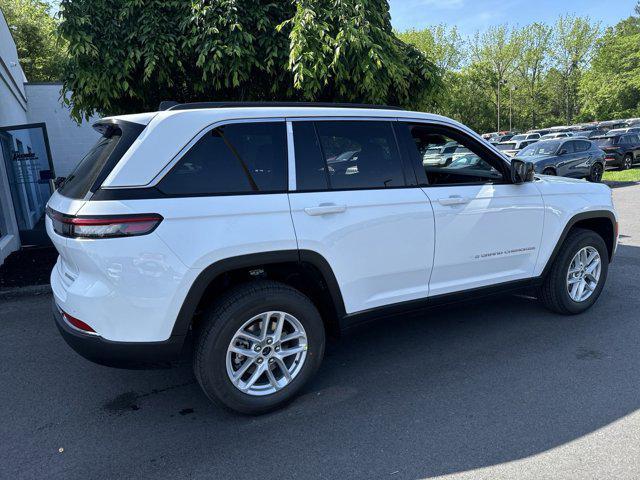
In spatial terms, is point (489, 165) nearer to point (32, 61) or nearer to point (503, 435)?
point (503, 435)

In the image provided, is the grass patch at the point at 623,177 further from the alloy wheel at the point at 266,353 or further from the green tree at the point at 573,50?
the green tree at the point at 573,50

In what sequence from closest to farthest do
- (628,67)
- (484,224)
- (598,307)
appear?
(484,224)
(598,307)
(628,67)

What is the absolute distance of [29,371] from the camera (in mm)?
3938

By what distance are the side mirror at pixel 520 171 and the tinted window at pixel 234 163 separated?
2.05m

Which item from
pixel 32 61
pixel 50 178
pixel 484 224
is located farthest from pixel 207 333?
pixel 32 61

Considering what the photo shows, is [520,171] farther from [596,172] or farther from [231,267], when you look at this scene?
[596,172]

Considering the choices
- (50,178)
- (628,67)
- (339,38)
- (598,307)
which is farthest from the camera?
(628,67)

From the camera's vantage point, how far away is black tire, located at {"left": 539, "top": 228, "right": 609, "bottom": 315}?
14.7ft

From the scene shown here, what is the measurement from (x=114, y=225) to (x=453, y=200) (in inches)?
94.6

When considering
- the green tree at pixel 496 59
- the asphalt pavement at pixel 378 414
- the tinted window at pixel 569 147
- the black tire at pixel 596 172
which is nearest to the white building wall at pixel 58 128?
the asphalt pavement at pixel 378 414

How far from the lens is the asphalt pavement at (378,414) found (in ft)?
8.70

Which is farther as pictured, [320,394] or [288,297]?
[320,394]

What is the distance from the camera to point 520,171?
404cm

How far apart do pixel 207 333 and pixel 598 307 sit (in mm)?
4034
